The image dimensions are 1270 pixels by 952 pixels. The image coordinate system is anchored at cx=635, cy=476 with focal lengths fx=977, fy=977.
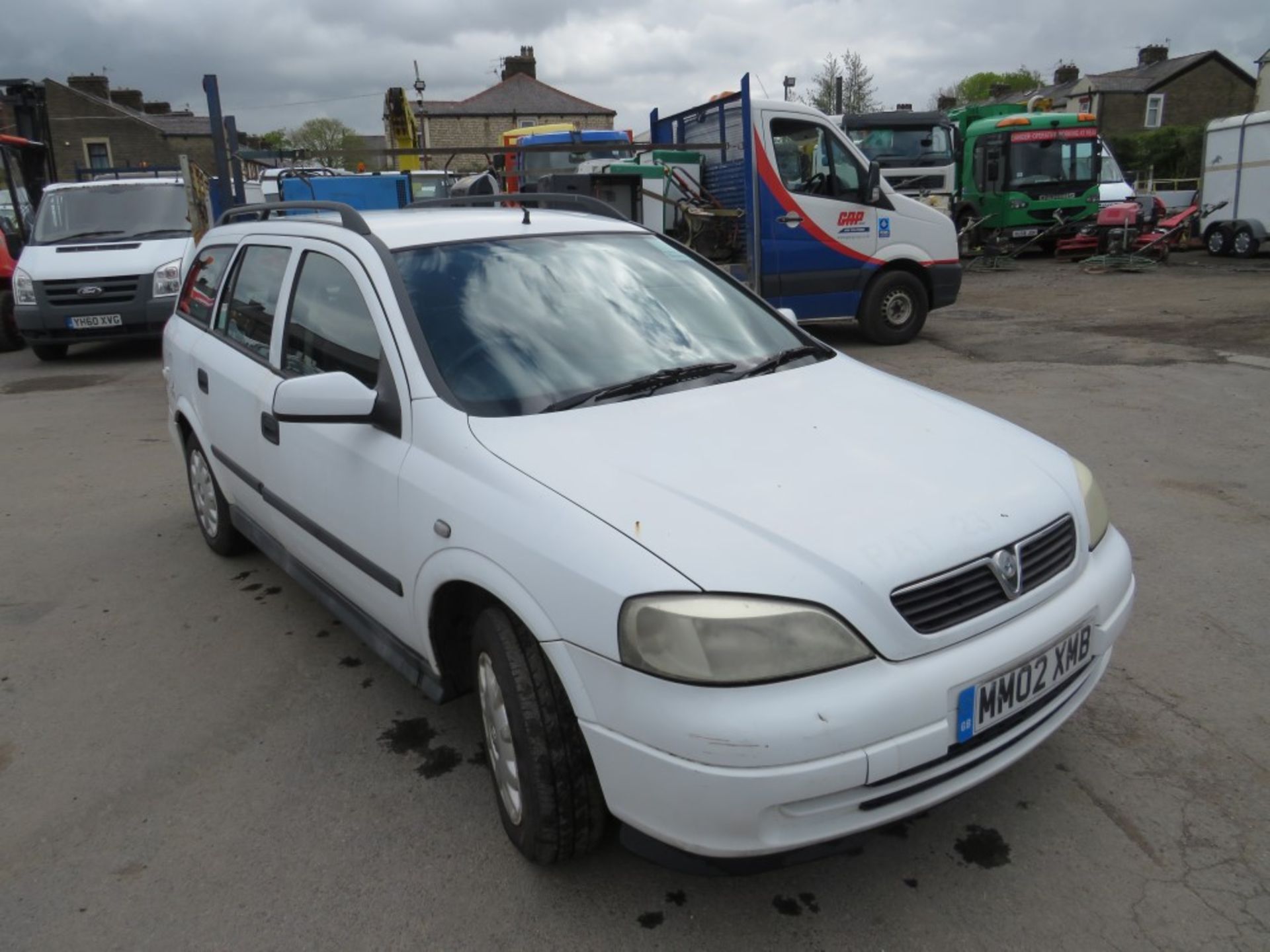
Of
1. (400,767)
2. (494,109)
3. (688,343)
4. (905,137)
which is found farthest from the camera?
(494,109)

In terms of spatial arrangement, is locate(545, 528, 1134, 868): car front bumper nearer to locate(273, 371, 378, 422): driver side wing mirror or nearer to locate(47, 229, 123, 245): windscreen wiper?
locate(273, 371, 378, 422): driver side wing mirror

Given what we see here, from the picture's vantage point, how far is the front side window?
32.6ft

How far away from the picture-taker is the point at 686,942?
2.33 meters

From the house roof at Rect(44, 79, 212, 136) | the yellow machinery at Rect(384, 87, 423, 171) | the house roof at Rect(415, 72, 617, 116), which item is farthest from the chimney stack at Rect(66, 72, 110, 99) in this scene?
the yellow machinery at Rect(384, 87, 423, 171)

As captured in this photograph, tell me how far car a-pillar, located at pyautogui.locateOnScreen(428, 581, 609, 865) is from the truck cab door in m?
8.04

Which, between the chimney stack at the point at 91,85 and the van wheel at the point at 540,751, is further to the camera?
the chimney stack at the point at 91,85

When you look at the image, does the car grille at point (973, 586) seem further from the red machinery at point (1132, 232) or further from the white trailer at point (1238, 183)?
the white trailer at point (1238, 183)

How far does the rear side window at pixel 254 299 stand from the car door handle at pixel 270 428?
27 centimetres

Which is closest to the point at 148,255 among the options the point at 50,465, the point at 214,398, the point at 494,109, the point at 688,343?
the point at 50,465

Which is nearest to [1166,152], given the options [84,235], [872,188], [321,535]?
[872,188]

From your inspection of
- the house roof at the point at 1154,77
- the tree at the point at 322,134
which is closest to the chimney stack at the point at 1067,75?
the house roof at the point at 1154,77

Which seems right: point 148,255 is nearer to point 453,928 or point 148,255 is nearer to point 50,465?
point 50,465

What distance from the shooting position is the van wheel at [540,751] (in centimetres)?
235

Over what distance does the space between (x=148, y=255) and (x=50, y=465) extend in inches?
200
